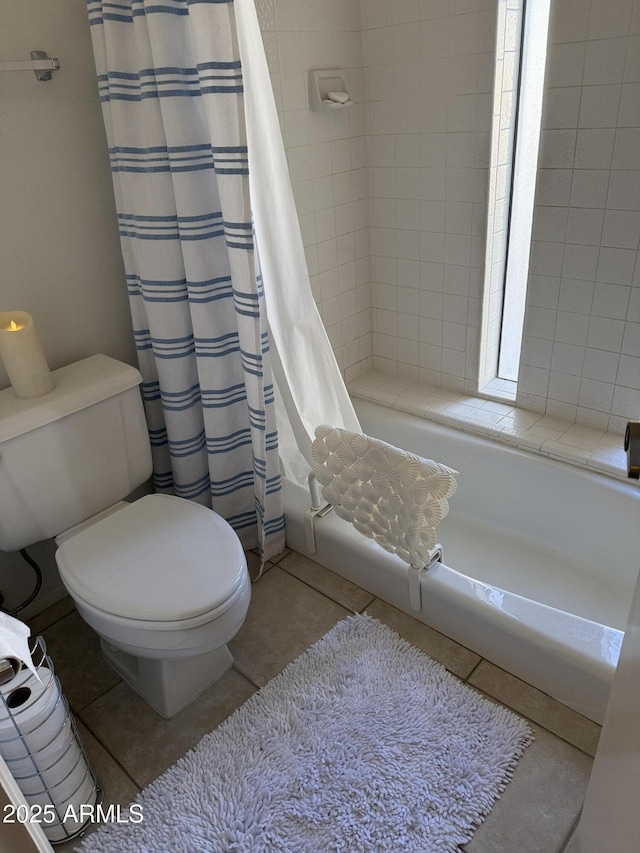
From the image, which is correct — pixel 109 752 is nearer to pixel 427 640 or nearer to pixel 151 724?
pixel 151 724

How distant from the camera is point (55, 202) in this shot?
176cm

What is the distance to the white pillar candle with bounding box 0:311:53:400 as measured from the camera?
1.60 meters

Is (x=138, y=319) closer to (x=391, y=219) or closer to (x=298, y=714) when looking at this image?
(x=391, y=219)

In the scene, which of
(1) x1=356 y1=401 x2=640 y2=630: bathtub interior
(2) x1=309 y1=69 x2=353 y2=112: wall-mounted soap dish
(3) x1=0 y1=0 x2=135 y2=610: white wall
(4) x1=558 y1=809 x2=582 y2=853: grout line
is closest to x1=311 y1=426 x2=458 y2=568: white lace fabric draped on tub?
(1) x1=356 y1=401 x2=640 y2=630: bathtub interior

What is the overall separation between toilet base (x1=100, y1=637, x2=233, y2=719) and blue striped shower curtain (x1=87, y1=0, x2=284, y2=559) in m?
0.47

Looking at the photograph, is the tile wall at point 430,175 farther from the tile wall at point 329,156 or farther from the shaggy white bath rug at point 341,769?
the shaggy white bath rug at point 341,769

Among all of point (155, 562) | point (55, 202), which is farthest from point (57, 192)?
point (155, 562)

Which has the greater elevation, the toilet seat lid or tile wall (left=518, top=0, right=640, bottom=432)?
tile wall (left=518, top=0, right=640, bottom=432)

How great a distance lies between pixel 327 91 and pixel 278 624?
1.73 m

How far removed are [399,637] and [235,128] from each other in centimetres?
144

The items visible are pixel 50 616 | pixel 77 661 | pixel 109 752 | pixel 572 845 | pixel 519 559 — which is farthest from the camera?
pixel 519 559

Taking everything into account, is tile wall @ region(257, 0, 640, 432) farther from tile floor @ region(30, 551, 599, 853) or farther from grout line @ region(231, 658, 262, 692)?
grout line @ region(231, 658, 262, 692)

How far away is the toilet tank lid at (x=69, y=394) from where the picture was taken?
5.21 feet

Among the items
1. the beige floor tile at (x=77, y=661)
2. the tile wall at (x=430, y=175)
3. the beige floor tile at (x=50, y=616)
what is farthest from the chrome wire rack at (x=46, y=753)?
the tile wall at (x=430, y=175)
